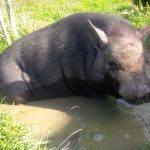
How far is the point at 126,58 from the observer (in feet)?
18.6

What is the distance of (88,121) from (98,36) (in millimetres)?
1187

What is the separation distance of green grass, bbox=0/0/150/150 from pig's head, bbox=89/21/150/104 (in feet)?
2.76

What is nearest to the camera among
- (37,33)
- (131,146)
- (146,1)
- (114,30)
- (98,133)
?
(131,146)

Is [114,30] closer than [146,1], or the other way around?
[114,30]

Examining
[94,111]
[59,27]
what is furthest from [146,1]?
[94,111]

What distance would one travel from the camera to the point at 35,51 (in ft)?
22.5

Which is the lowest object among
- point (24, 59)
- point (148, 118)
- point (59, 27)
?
point (148, 118)

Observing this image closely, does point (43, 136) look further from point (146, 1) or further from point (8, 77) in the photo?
point (146, 1)

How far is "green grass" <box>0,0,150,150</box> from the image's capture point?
4.92 m

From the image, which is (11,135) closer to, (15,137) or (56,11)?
(15,137)

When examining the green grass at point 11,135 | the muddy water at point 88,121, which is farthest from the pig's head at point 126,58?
the green grass at point 11,135

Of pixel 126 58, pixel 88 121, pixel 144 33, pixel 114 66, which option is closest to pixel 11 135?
pixel 88 121

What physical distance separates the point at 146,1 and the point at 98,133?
6.98 metres

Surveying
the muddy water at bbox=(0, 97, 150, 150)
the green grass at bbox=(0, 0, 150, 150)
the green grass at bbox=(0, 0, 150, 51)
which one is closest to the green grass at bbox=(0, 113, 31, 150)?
the green grass at bbox=(0, 0, 150, 150)
